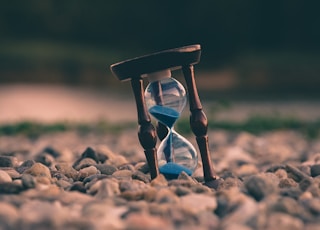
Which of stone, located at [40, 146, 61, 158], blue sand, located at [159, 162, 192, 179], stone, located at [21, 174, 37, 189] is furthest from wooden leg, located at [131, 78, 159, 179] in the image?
stone, located at [40, 146, 61, 158]

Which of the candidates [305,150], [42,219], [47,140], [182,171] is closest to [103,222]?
[42,219]

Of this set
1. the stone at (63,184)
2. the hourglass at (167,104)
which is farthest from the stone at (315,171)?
the stone at (63,184)

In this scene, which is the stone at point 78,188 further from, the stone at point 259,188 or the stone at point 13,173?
the stone at point 259,188

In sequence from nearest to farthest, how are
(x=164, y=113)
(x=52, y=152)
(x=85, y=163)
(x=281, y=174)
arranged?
(x=164, y=113) → (x=281, y=174) → (x=85, y=163) → (x=52, y=152)

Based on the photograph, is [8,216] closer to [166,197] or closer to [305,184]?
[166,197]

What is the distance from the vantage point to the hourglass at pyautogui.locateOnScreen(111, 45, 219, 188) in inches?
143

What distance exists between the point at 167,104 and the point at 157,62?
23 centimetres

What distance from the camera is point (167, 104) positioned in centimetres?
371

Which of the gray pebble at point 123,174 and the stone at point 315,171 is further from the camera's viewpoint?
the stone at point 315,171

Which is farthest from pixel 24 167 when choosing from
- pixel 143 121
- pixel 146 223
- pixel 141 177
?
pixel 146 223

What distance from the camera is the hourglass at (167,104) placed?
3.62m

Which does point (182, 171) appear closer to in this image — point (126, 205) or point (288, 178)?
point (288, 178)

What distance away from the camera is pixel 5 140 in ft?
26.8

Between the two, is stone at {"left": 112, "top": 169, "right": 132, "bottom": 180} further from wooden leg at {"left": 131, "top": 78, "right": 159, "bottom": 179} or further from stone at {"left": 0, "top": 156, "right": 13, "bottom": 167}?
stone at {"left": 0, "top": 156, "right": 13, "bottom": 167}
